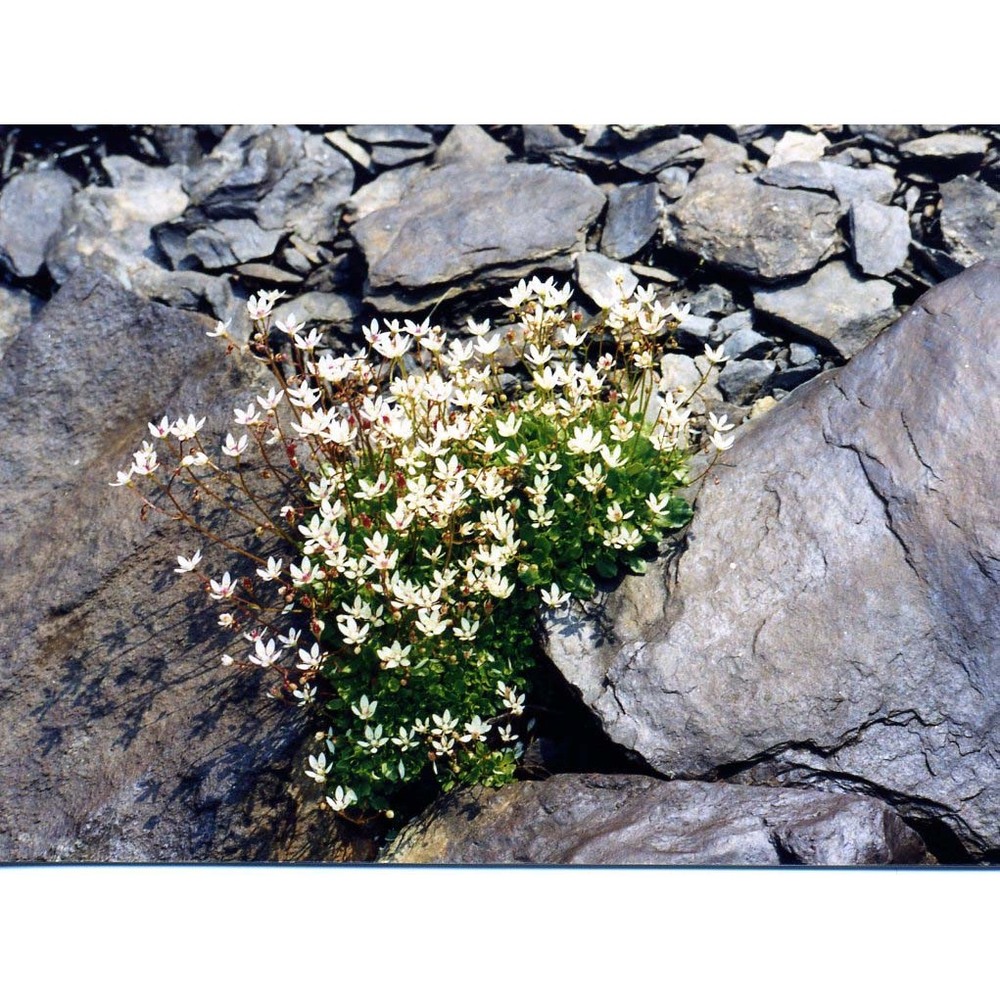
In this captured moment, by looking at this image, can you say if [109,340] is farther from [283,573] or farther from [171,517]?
[283,573]

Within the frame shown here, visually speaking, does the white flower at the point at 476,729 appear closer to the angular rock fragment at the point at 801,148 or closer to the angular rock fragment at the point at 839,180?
the angular rock fragment at the point at 839,180

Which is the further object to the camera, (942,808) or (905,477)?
(905,477)

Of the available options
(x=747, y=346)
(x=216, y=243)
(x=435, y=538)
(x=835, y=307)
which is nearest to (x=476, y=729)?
(x=435, y=538)

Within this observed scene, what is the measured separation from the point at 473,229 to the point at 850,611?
3.06m

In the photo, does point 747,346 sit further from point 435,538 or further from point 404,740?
point 404,740

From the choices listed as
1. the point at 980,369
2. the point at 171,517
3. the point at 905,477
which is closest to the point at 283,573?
the point at 171,517

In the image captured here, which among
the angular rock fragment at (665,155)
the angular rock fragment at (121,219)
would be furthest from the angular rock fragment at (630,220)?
the angular rock fragment at (121,219)

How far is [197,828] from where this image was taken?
16.1 ft

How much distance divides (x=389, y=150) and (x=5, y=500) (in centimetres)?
300

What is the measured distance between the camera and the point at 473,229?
672 centimetres

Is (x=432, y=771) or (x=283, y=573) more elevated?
(x=283, y=573)

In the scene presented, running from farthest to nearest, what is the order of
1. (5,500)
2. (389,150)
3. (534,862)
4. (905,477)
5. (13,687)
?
(389,150), (5,500), (13,687), (905,477), (534,862)

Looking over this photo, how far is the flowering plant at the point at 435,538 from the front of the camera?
15.7ft

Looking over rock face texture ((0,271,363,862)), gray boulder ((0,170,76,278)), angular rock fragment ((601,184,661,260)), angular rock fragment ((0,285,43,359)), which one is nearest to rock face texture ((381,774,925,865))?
rock face texture ((0,271,363,862))
